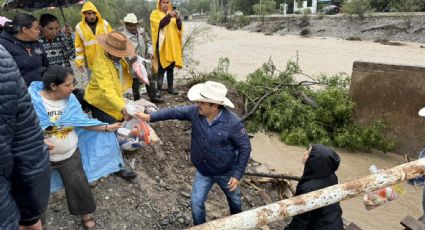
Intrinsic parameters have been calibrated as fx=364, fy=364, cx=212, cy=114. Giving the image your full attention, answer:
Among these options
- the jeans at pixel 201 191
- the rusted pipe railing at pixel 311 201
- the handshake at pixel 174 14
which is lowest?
the jeans at pixel 201 191

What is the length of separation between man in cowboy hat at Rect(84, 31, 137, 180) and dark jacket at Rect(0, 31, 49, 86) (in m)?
0.58

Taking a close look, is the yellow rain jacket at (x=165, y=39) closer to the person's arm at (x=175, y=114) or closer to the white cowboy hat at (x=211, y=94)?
the person's arm at (x=175, y=114)

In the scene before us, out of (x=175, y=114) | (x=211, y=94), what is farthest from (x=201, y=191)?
(x=211, y=94)

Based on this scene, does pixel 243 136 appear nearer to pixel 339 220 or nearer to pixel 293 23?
pixel 339 220

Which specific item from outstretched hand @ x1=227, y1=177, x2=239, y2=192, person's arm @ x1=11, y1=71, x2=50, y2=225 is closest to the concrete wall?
outstretched hand @ x1=227, y1=177, x2=239, y2=192

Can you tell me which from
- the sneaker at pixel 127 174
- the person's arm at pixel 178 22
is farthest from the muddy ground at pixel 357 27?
the sneaker at pixel 127 174

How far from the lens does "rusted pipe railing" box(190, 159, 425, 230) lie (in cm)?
188

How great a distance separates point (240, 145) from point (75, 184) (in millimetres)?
1451

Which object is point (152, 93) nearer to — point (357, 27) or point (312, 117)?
point (312, 117)

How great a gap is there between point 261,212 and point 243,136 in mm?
1136

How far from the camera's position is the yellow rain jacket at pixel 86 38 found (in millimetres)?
5262

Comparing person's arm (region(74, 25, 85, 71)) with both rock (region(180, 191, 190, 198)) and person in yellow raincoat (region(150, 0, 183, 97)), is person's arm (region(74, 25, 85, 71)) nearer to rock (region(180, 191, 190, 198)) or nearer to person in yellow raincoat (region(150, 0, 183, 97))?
person in yellow raincoat (region(150, 0, 183, 97))

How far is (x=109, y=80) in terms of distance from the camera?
3664 mm

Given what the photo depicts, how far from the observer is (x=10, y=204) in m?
1.78
